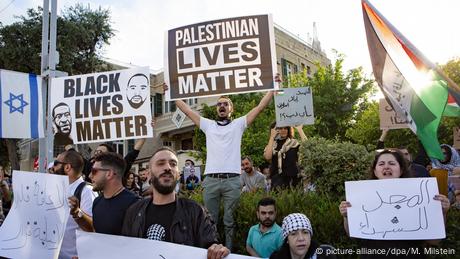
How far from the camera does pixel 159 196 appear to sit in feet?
10.4

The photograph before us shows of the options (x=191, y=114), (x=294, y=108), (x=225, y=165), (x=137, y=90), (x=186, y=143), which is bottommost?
(x=225, y=165)

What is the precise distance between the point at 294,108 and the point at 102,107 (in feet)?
9.61

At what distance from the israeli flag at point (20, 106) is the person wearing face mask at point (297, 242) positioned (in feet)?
12.4

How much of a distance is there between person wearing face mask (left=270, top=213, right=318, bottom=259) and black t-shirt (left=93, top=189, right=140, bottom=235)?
4.38ft

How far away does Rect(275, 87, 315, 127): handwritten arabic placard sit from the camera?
6846mm

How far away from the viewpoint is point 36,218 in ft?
11.8

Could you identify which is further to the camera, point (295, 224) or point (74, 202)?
point (295, 224)

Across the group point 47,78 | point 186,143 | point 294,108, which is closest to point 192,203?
point 294,108

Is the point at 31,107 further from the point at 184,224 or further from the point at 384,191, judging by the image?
the point at 384,191

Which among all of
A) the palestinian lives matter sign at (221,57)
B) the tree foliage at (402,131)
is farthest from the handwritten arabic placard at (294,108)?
the tree foliage at (402,131)

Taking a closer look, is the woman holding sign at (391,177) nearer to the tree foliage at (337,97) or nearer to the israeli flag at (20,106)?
the israeli flag at (20,106)

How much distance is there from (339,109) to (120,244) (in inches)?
831

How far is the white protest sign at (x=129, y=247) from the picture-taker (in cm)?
286

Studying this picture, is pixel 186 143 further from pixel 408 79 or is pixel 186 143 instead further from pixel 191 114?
pixel 408 79
